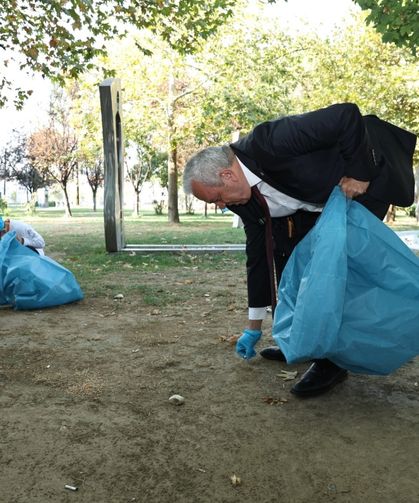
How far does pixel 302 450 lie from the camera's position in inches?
87.4

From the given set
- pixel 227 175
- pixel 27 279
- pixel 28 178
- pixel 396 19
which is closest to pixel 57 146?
pixel 28 178

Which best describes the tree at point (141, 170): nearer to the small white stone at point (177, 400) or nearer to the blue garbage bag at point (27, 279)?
the blue garbage bag at point (27, 279)

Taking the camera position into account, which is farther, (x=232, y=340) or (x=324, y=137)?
(x=232, y=340)

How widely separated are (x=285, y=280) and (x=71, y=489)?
1481 millimetres

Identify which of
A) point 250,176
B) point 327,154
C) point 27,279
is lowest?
point 27,279

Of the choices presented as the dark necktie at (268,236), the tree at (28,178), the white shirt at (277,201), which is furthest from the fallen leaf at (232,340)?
the tree at (28,178)

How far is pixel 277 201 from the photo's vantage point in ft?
9.12

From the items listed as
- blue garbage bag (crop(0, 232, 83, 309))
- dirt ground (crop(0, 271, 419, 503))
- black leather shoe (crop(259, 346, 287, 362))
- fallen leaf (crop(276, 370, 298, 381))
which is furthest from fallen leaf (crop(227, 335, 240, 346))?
Result: blue garbage bag (crop(0, 232, 83, 309))

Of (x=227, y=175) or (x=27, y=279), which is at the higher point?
(x=227, y=175)

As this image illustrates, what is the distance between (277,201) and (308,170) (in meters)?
0.32

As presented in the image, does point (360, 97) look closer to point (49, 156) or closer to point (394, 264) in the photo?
point (394, 264)

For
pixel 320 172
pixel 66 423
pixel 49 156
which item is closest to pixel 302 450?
pixel 66 423

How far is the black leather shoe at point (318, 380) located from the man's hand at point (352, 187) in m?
0.97

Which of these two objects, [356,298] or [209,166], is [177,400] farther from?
[209,166]
